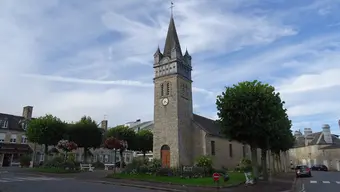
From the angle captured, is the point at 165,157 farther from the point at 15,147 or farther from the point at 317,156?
the point at 317,156

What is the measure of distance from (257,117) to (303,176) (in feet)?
59.7

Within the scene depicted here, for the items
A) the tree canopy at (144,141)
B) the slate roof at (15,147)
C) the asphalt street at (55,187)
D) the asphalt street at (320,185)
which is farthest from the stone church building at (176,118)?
the slate roof at (15,147)

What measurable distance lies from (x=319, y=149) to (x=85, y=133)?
177 feet

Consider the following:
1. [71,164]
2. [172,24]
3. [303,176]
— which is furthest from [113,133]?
[303,176]

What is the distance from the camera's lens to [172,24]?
41531mm

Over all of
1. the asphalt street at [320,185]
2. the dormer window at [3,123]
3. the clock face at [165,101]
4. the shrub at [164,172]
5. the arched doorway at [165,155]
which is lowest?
the asphalt street at [320,185]

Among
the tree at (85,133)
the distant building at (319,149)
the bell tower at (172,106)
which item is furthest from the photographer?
the distant building at (319,149)

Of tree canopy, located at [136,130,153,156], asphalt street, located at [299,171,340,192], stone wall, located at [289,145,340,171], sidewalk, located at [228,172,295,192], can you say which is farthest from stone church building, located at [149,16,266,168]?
stone wall, located at [289,145,340,171]

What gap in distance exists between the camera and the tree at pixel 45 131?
40.5 metres

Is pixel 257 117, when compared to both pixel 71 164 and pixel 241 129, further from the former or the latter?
pixel 71 164

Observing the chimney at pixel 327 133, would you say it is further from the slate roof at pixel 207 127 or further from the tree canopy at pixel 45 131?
the tree canopy at pixel 45 131

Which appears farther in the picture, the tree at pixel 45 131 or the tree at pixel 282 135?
the tree at pixel 45 131

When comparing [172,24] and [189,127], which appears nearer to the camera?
[189,127]

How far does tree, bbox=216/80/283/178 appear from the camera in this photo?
74.6ft
